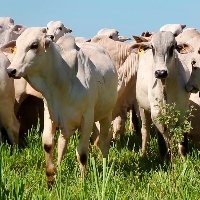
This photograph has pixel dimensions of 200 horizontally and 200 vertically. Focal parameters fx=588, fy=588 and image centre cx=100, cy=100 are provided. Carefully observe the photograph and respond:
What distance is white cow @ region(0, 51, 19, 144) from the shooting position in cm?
852

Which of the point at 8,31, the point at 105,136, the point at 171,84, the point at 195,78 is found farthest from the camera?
the point at 8,31

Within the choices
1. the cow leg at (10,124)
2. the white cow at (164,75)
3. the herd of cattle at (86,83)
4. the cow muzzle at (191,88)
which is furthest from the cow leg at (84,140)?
the cow leg at (10,124)

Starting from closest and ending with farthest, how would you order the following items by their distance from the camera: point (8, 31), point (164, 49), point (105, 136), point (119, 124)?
point (164, 49)
point (105, 136)
point (119, 124)
point (8, 31)

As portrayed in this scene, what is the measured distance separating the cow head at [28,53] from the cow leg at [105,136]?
6.36 ft

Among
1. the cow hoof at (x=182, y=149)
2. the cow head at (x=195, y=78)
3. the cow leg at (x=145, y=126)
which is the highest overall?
the cow head at (x=195, y=78)

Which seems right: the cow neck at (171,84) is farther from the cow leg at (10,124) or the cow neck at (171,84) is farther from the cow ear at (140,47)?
the cow leg at (10,124)

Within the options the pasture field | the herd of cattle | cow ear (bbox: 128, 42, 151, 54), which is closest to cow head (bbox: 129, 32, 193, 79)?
the herd of cattle

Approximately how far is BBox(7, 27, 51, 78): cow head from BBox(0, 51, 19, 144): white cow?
204 cm

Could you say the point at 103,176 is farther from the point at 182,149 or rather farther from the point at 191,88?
the point at 182,149

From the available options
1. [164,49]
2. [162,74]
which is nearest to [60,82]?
[162,74]

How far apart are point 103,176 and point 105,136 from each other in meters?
4.28

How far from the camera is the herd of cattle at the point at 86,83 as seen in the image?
6570 millimetres

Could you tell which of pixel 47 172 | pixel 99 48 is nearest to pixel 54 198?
pixel 47 172

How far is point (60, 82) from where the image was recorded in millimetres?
6707
